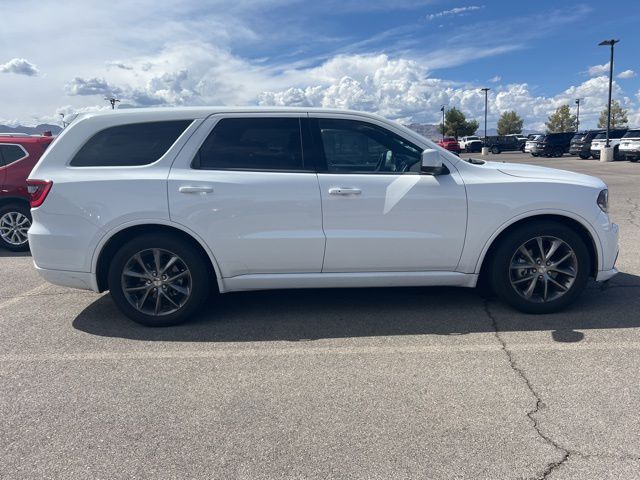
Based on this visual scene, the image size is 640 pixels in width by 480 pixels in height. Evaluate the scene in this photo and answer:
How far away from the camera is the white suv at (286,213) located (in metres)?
4.21

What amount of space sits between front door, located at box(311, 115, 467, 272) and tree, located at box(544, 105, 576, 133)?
85849mm

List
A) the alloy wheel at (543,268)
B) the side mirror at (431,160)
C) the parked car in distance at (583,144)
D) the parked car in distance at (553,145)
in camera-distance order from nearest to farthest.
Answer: the side mirror at (431,160), the alloy wheel at (543,268), the parked car in distance at (583,144), the parked car in distance at (553,145)

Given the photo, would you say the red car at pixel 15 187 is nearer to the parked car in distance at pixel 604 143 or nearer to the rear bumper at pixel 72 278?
the rear bumper at pixel 72 278

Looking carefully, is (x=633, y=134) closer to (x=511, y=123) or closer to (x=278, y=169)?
→ (x=278, y=169)

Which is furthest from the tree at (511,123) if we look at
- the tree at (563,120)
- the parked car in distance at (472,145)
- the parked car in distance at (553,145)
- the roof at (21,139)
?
the roof at (21,139)

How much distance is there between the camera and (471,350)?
3.84 metres

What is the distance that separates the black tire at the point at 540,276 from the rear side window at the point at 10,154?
23.5ft

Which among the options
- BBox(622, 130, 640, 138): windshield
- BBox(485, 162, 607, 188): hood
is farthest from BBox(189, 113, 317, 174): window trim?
BBox(622, 130, 640, 138): windshield

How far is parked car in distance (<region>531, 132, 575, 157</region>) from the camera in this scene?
119 feet

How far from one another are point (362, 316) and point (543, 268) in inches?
63.9

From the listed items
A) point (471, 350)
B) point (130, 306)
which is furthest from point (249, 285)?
point (471, 350)

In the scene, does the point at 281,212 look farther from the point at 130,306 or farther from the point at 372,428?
the point at 372,428

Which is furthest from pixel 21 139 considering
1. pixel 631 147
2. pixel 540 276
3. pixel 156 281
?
pixel 631 147

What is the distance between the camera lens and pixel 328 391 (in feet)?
10.8
